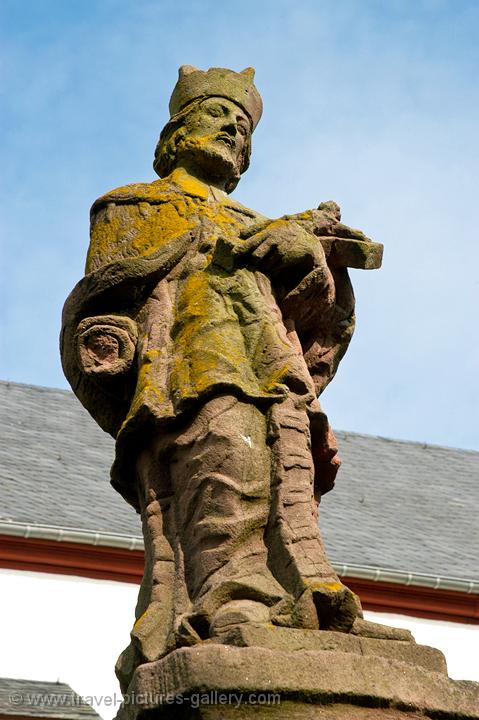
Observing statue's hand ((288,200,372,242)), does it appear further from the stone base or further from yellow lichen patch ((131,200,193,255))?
the stone base

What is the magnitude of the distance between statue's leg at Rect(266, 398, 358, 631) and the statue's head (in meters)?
1.60

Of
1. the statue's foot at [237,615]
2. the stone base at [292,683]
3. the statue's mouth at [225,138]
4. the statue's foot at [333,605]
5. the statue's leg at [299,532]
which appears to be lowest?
the stone base at [292,683]

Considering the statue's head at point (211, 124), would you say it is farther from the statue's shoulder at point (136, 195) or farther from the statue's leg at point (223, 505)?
the statue's leg at point (223, 505)

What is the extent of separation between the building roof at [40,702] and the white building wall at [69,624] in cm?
84

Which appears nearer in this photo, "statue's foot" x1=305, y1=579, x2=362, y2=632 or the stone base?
the stone base

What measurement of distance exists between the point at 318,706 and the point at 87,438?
1246 cm

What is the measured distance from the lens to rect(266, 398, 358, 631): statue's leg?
18.0ft

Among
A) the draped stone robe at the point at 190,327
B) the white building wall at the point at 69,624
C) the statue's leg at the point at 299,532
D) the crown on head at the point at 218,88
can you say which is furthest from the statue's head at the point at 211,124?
the white building wall at the point at 69,624

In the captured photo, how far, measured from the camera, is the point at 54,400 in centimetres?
1877

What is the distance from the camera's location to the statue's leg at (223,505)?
556 cm

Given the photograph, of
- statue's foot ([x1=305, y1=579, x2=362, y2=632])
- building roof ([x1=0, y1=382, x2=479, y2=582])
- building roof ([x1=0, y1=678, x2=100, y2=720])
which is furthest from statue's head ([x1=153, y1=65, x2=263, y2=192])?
building roof ([x1=0, y1=382, x2=479, y2=582])

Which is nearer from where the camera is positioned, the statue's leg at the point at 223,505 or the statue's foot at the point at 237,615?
the statue's foot at the point at 237,615

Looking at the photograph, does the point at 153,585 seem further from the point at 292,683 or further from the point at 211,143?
the point at 211,143

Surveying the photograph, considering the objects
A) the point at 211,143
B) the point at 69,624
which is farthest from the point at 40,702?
the point at 211,143
